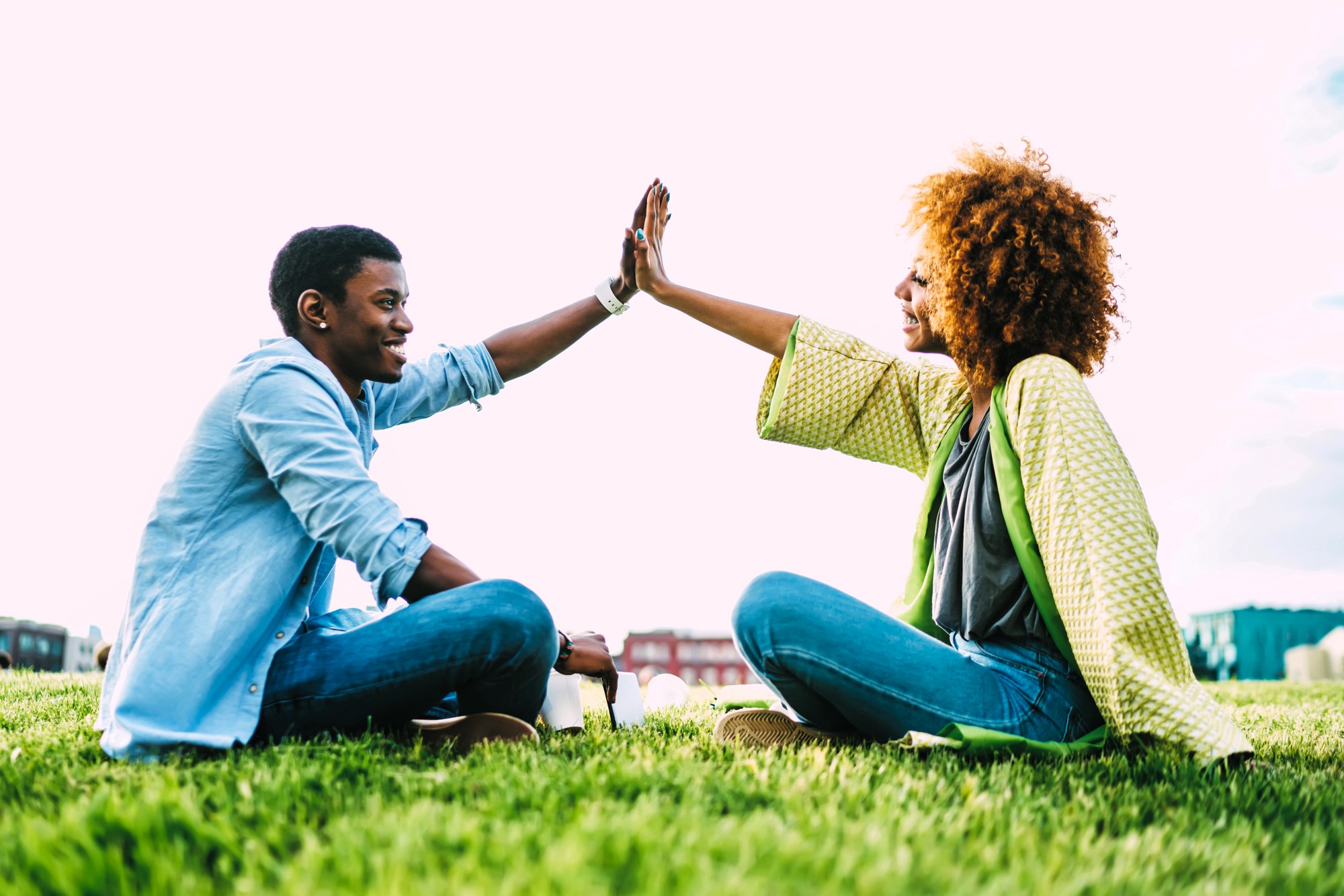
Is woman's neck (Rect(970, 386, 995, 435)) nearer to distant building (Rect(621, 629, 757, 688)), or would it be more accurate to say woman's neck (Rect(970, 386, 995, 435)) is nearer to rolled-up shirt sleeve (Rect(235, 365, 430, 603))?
rolled-up shirt sleeve (Rect(235, 365, 430, 603))

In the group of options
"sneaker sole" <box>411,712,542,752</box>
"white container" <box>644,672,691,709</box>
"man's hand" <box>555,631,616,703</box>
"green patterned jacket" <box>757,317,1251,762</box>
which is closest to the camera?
"green patterned jacket" <box>757,317,1251,762</box>

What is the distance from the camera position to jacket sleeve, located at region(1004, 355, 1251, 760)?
2902mm

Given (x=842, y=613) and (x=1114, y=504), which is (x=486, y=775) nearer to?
(x=842, y=613)

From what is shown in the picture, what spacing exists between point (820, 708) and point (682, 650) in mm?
50151

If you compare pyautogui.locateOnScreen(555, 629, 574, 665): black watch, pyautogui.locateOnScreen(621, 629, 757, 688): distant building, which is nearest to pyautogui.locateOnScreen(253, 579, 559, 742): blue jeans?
pyautogui.locateOnScreen(555, 629, 574, 665): black watch

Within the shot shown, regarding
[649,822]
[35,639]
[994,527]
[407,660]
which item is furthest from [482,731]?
[35,639]

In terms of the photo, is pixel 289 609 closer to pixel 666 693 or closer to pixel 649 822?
pixel 649 822

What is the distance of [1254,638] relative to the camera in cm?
3119

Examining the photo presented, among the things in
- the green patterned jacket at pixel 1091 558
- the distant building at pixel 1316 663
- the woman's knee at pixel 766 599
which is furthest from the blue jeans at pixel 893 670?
the distant building at pixel 1316 663

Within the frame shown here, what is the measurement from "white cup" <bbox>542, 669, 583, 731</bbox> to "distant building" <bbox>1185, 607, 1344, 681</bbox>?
2991 centimetres

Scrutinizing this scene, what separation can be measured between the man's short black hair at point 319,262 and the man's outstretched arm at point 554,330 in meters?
0.90

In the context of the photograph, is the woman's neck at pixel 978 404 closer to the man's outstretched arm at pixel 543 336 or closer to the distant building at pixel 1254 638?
the man's outstretched arm at pixel 543 336

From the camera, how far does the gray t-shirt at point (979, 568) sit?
3199 mm

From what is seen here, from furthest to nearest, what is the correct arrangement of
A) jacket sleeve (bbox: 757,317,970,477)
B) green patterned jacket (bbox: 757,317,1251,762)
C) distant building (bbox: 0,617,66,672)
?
distant building (bbox: 0,617,66,672), jacket sleeve (bbox: 757,317,970,477), green patterned jacket (bbox: 757,317,1251,762)
